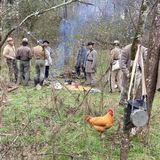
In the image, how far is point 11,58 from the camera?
14.5 metres

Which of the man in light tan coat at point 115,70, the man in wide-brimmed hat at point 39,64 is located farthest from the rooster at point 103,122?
the man in wide-brimmed hat at point 39,64

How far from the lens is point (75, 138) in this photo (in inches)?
303

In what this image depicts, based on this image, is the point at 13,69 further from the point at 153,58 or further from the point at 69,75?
the point at 153,58

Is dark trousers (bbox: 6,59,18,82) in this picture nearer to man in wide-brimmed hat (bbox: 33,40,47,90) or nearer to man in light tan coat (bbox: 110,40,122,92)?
man in wide-brimmed hat (bbox: 33,40,47,90)

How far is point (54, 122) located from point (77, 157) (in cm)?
177

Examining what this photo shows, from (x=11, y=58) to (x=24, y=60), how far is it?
0.57 m

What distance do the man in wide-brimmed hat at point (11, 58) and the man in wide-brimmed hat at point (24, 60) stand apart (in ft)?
0.97

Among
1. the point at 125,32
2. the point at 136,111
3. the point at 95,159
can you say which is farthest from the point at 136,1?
the point at 136,111

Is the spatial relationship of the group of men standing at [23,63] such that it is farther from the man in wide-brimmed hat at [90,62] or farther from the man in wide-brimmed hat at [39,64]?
the man in wide-brimmed hat at [90,62]

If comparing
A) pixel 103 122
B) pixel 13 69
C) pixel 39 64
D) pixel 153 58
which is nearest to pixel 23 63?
pixel 13 69

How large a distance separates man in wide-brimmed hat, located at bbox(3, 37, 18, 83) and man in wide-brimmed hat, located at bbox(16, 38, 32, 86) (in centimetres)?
30

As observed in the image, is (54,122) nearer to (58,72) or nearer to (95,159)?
(95,159)

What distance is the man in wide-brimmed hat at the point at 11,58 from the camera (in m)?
14.4

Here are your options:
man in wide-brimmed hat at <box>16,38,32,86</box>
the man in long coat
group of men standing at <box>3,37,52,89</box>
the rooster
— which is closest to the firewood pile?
the man in long coat
